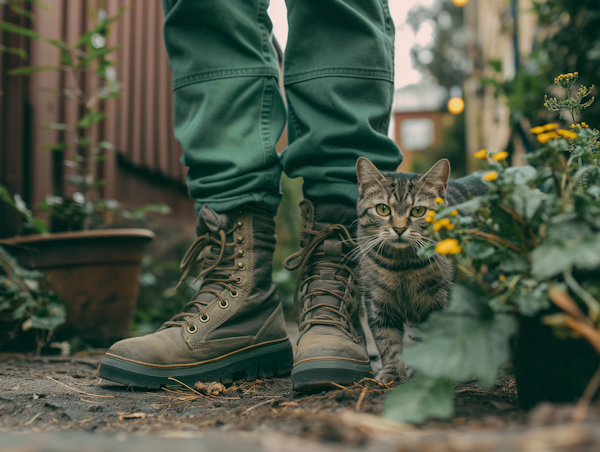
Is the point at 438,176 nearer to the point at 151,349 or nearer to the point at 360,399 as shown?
the point at 360,399

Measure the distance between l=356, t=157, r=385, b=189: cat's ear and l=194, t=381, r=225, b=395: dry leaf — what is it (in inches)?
28.0

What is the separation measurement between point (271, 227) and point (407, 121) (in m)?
15.0

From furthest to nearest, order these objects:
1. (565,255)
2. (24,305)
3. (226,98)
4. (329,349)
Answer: (24,305)
(226,98)
(329,349)
(565,255)

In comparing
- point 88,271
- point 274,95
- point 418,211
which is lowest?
point 88,271

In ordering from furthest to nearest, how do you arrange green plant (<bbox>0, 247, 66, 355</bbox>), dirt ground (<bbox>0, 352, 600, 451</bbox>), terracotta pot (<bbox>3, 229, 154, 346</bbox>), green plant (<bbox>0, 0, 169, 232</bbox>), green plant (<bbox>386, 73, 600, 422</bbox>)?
green plant (<bbox>0, 0, 169, 232</bbox>), terracotta pot (<bbox>3, 229, 154, 346</bbox>), green plant (<bbox>0, 247, 66, 355</bbox>), green plant (<bbox>386, 73, 600, 422</bbox>), dirt ground (<bbox>0, 352, 600, 451</bbox>)

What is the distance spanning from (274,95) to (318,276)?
2.05 ft

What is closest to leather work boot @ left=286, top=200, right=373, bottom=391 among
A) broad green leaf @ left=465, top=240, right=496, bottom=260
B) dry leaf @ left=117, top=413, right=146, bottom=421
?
dry leaf @ left=117, top=413, right=146, bottom=421

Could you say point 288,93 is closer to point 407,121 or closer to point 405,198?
point 405,198

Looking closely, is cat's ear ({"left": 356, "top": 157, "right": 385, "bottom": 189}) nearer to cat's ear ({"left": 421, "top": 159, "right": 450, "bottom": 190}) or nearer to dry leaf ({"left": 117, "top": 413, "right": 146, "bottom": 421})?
cat's ear ({"left": 421, "top": 159, "right": 450, "bottom": 190})

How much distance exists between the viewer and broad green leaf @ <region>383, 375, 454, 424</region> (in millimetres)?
594

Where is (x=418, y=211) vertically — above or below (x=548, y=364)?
above

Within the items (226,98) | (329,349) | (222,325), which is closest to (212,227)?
(222,325)

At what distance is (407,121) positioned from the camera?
1547 cm

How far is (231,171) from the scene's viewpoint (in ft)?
4.36
